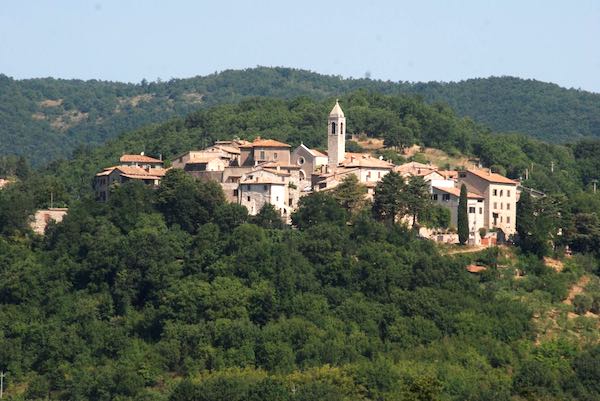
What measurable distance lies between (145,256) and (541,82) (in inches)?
4617

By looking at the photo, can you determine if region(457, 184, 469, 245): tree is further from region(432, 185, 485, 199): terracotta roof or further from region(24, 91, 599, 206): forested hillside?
region(24, 91, 599, 206): forested hillside

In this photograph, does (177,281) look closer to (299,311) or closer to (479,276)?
(299,311)

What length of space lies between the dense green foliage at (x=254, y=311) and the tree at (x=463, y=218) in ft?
5.12

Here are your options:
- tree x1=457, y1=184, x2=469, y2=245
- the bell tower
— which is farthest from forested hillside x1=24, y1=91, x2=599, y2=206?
tree x1=457, y1=184, x2=469, y2=245

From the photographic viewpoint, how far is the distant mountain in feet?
516

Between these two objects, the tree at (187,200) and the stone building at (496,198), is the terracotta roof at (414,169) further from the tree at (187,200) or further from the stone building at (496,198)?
the tree at (187,200)

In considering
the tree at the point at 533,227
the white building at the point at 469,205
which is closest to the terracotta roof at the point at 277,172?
the white building at the point at 469,205

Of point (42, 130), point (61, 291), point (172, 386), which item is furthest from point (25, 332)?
point (42, 130)

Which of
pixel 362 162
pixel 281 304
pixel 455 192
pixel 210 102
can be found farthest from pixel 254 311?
pixel 210 102

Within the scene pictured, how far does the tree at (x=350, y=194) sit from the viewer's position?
63375mm

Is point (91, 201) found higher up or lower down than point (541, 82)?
lower down

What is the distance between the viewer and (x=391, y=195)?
6188cm

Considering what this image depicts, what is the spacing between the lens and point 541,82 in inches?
6747

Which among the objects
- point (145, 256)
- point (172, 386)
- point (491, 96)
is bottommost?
point (172, 386)
